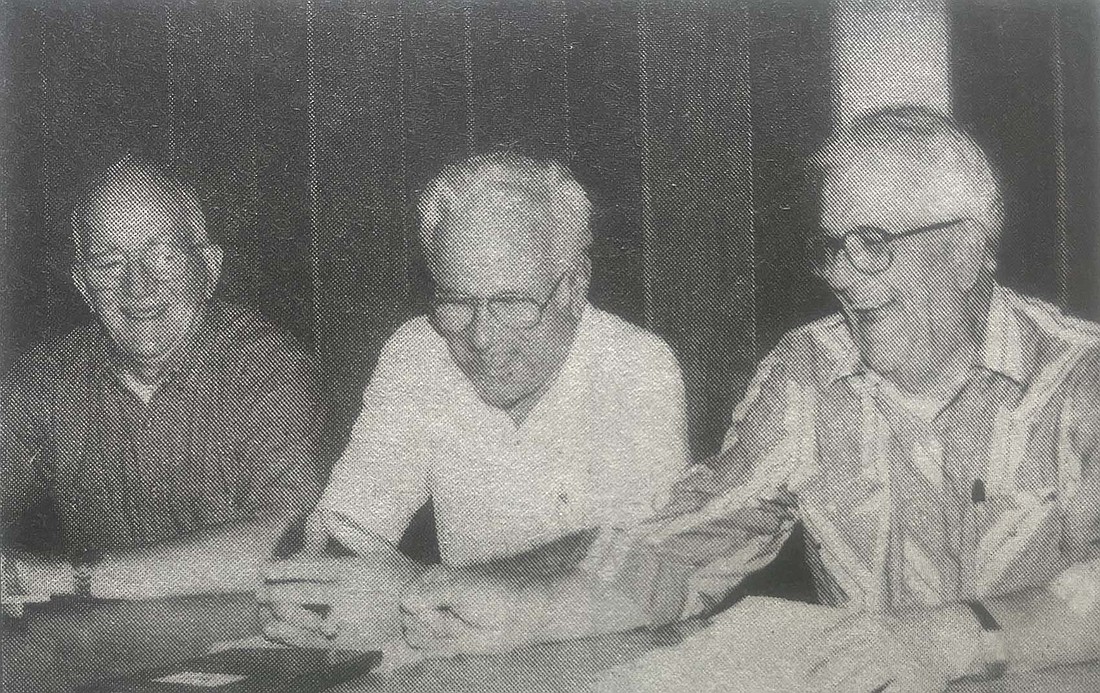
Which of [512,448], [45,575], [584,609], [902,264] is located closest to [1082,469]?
[902,264]

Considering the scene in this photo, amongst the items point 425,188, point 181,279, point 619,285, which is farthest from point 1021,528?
point 181,279

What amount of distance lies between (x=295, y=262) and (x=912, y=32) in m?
1.50

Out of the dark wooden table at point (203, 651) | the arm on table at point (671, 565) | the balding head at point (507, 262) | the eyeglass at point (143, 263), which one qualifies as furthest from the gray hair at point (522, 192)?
the dark wooden table at point (203, 651)

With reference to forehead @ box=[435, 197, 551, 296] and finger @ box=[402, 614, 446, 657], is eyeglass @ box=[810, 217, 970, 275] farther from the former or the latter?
finger @ box=[402, 614, 446, 657]

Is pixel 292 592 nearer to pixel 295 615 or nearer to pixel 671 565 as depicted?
pixel 295 615

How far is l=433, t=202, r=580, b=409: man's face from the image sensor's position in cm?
222

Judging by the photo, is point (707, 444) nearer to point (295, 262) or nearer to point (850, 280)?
point (850, 280)

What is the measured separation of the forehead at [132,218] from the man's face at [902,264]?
1498 millimetres

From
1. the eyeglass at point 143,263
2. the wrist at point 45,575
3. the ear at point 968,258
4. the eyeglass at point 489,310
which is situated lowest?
the wrist at point 45,575

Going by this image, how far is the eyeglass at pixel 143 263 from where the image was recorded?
229cm

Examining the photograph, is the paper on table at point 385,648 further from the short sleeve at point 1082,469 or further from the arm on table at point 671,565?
the short sleeve at point 1082,469

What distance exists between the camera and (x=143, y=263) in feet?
7.53

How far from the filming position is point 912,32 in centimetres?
225

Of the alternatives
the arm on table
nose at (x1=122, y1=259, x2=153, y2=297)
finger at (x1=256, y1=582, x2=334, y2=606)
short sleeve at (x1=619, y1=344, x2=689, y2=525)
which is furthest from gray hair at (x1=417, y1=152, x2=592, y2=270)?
finger at (x1=256, y1=582, x2=334, y2=606)
